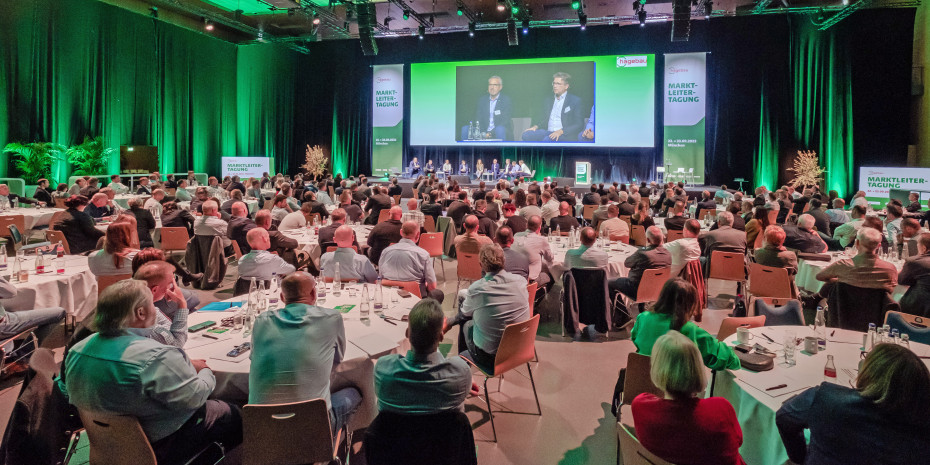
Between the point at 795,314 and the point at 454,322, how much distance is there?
2.35 m

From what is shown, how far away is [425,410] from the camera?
2240 mm

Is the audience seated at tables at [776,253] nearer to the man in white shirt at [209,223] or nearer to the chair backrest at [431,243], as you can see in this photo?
the chair backrest at [431,243]

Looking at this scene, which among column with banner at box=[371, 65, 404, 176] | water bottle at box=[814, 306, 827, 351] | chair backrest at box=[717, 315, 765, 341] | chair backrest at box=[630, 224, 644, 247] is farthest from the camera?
column with banner at box=[371, 65, 404, 176]

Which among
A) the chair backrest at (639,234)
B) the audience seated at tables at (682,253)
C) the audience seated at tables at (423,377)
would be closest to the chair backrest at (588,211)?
the chair backrest at (639,234)

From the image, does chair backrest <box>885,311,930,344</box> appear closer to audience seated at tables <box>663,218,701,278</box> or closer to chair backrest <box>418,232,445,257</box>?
audience seated at tables <box>663,218,701,278</box>

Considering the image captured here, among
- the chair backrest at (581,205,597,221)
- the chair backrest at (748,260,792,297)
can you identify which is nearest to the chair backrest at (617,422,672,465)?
the chair backrest at (748,260,792,297)

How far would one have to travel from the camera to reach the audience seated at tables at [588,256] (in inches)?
202

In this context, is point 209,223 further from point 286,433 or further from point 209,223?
point 286,433

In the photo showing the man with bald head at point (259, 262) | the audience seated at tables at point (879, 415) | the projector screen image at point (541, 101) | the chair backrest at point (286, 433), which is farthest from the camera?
the projector screen image at point (541, 101)

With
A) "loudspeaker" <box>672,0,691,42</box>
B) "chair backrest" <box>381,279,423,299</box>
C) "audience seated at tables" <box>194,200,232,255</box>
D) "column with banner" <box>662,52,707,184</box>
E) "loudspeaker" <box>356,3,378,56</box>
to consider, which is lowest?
"chair backrest" <box>381,279,423,299</box>

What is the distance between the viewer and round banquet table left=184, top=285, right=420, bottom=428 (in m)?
2.86

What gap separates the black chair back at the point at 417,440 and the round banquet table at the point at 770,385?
1.36 meters

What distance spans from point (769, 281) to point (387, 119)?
54.4 feet

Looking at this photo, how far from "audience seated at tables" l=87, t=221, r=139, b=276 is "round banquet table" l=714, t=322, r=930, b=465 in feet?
14.9
